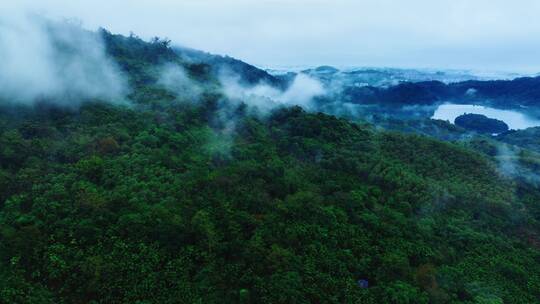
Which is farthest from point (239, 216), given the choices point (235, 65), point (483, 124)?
A: point (483, 124)

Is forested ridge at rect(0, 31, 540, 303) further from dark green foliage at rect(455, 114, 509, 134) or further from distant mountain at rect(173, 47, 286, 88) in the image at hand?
dark green foliage at rect(455, 114, 509, 134)

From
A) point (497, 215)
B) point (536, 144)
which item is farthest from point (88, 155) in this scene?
point (536, 144)

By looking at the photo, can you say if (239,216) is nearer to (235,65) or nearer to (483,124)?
(235,65)

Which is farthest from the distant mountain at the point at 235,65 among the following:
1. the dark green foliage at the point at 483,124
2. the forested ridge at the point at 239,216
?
the dark green foliage at the point at 483,124

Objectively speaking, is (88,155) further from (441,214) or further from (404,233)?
(441,214)

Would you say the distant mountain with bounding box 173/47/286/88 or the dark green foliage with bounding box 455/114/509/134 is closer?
the distant mountain with bounding box 173/47/286/88

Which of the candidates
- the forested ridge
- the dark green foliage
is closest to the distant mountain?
the forested ridge

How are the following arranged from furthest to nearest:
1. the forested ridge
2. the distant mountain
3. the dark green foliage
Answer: the dark green foliage < the distant mountain < the forested ridge

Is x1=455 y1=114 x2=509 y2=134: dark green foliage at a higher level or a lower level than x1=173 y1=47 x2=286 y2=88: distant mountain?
lower

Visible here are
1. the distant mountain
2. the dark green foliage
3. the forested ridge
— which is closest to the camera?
the forested ridge
